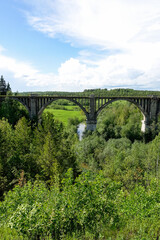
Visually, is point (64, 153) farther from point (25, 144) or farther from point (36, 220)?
point (36, 220)

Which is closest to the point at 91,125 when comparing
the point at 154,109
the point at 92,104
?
the point at 92,104

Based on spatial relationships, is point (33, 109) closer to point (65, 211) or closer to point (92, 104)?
point (92, 104)

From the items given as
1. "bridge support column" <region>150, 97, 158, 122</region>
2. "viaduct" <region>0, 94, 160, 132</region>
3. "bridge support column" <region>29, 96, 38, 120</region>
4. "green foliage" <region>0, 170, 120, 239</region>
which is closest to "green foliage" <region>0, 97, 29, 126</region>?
"viaduct" <region>0, 94, 160, 132</region>

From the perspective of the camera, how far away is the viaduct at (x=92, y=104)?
37.7 m

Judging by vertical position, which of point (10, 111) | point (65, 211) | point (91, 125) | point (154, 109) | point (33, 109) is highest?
point (33, 109)

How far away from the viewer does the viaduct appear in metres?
37.7

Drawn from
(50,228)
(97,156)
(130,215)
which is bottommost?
(97,156)

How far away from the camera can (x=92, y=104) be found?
40.8 m

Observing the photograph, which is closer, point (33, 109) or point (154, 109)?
point (33, 109)

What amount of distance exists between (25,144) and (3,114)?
21.0 meters

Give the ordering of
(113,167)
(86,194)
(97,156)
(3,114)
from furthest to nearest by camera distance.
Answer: (3,114) → (97,156) → (113,167) → (86,194)

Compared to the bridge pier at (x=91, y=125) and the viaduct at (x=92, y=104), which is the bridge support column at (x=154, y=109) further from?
the bridge pier at (x=91, y=125)

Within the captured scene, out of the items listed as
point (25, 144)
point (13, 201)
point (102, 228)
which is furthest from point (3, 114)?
point (102, 228)

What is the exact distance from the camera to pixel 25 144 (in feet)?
58.2
